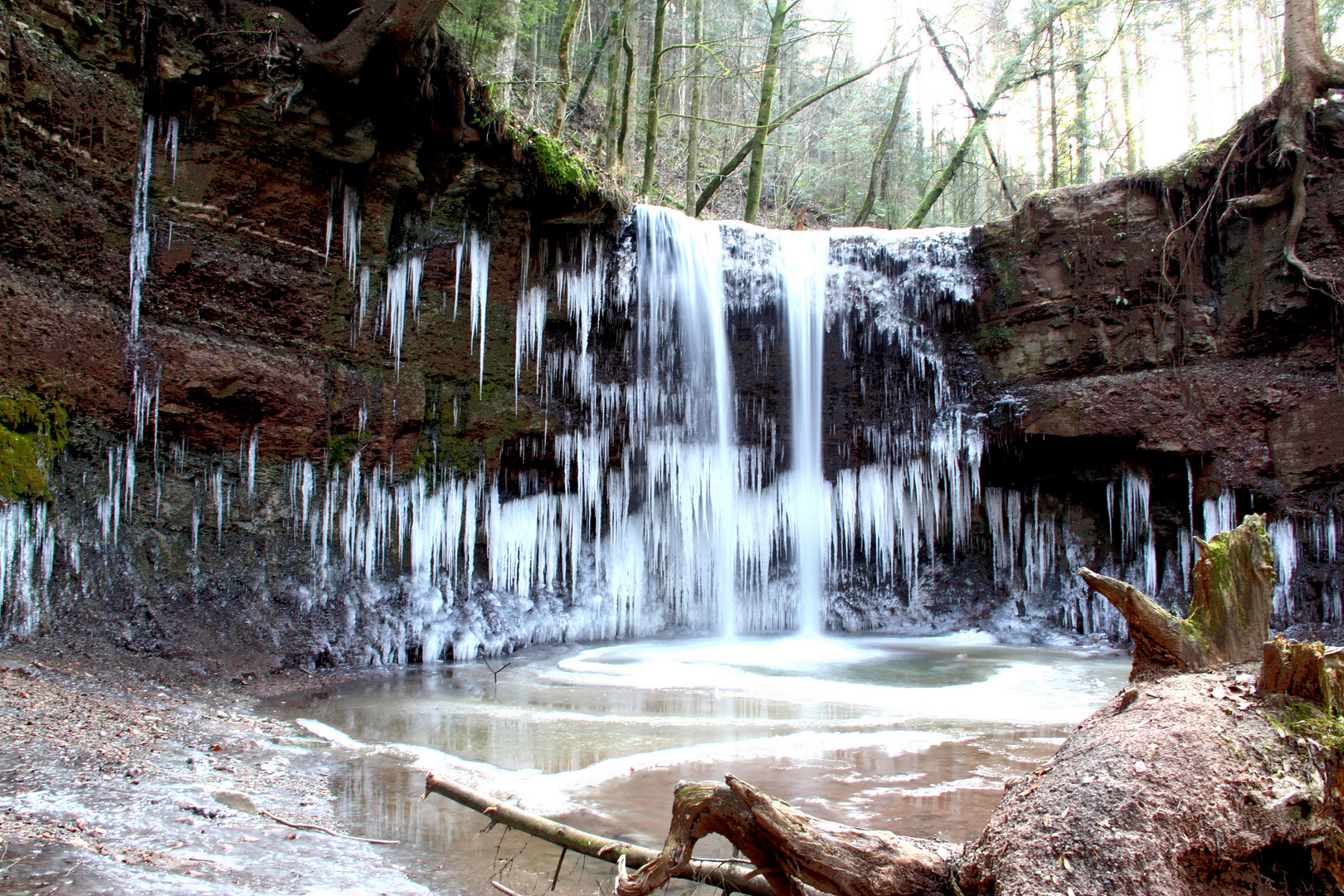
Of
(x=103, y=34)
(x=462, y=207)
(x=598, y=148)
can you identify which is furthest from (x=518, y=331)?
(x=598, y=148)

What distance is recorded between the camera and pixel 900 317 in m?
11.6

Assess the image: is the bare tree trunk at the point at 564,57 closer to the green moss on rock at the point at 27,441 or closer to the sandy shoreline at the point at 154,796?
the green moss on rock at the point at 27,441

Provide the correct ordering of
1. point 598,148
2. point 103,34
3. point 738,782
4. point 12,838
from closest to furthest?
point 738,782, point 12,838, point 103,34, point 598,148

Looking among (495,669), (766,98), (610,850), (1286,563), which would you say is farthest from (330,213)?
(1286,563)

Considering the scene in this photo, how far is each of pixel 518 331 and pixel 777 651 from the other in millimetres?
5333

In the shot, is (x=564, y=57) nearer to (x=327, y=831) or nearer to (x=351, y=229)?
(x=351, y=229)

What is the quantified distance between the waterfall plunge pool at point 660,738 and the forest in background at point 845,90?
21.2 ft

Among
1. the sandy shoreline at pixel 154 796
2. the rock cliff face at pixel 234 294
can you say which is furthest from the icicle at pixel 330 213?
the sandy shoreline at pixel 154 796

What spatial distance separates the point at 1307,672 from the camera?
2.49 metres

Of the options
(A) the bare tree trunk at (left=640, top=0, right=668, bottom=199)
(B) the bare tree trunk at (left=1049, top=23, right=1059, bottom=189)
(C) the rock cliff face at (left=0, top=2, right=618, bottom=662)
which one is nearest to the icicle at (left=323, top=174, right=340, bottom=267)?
(C) the rock cliff face at (left=0, top=2, right=618, bottom=662)

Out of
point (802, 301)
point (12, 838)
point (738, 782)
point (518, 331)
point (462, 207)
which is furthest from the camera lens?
point (802, 301)

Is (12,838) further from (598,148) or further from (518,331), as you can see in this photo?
(598,148)

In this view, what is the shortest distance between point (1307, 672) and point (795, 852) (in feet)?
5.52

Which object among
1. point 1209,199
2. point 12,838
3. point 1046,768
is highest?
point 1209,199
